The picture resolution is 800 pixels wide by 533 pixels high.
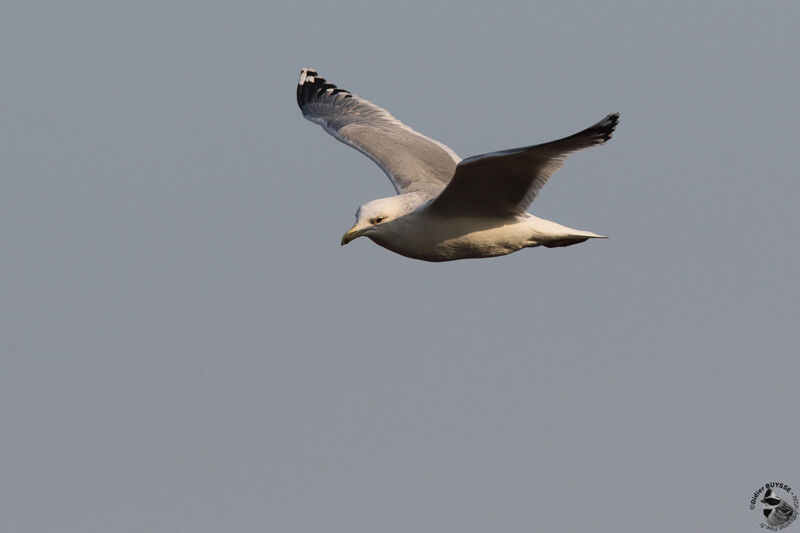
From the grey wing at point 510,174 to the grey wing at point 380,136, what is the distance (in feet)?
5.79

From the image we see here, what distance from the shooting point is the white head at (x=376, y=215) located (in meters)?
13.3

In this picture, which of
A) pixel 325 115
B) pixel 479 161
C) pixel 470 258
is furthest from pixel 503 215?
pixel 325 115

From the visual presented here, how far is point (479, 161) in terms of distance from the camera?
475 inches

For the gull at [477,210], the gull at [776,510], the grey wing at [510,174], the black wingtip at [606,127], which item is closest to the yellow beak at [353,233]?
the gull at [477,210]

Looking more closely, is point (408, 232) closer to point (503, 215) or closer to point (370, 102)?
point (503, 215)

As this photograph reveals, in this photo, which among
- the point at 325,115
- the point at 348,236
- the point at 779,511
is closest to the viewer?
the point at 348,236

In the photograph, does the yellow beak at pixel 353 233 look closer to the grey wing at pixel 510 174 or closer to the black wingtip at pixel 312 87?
the grey wing at pixel 510 174

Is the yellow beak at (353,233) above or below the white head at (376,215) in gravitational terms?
below

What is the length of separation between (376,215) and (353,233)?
408mm

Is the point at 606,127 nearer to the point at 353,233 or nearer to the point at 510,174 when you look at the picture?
the point at 510,174

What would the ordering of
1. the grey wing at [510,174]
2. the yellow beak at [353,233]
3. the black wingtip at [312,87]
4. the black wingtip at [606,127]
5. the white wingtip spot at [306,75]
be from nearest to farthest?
the black wingtip at [606,127] < the grey wing at [510,174] < the yellow beak at [353,233] < the black wingtip at [312,87] < the white wingtip spot at [306,75]

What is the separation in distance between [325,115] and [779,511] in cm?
870

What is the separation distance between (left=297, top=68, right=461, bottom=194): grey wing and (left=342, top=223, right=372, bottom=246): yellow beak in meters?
1.96

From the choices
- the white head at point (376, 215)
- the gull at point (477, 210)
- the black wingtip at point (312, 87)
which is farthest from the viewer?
the black wingtip at point (312, 87)
